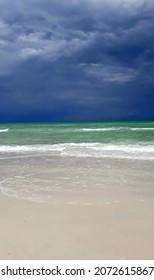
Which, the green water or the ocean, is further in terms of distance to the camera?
the green water

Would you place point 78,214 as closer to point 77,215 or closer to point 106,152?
point 77,215

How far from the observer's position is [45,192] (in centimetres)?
592

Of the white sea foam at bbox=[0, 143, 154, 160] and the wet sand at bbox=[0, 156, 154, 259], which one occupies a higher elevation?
the white sea foam at bbox=[0, 143, 154, 160]

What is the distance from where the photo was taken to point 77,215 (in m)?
4.41

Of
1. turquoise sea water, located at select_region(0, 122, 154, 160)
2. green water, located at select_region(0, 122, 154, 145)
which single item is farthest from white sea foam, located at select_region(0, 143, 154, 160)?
green water, located at select_region(0, 122, 154, 145)

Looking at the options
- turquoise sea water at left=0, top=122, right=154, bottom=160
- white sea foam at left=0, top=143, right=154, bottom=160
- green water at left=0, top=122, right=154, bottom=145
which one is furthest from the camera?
green water at left=0, top=122, right=154, bottom=145

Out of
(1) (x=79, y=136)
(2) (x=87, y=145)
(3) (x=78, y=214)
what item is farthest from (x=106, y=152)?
(1) (x=79, y=136)

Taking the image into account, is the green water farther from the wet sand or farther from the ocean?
the wet sand

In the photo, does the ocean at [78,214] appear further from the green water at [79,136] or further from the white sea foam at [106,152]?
the green water at [79,136]

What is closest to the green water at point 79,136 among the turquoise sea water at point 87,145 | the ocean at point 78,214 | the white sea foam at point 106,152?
the turquoise sea water at point 87,145

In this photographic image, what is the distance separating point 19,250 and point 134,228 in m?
1.78

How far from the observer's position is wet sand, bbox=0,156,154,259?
3.23 metres

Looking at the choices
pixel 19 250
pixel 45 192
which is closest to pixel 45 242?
pixel 19 250
